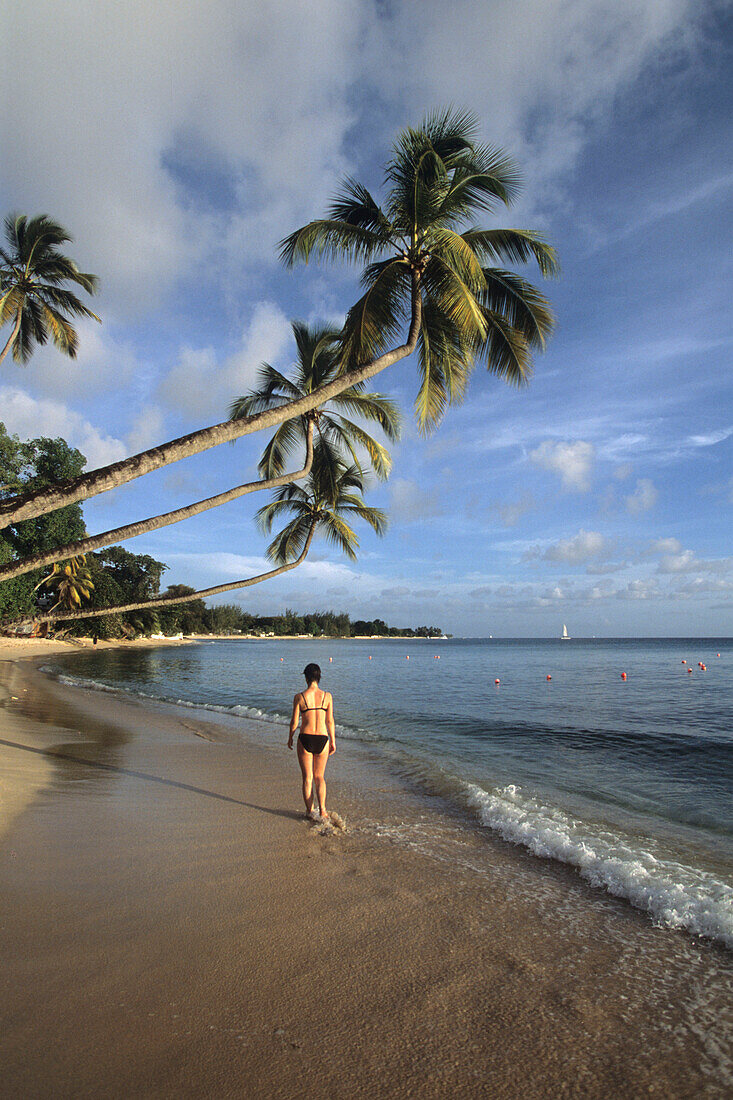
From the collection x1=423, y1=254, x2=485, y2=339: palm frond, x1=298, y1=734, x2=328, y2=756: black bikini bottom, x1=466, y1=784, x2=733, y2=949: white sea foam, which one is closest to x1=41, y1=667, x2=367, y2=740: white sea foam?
x1=466, y1=784, x2=733, y2=949: white sea foam

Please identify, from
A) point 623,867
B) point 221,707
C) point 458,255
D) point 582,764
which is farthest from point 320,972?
point 221,707

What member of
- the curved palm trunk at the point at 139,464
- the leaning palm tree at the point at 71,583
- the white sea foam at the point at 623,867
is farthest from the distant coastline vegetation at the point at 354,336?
the leaning palm tree at the point at 71,583

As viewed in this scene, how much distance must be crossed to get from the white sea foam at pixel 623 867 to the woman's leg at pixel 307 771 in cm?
210

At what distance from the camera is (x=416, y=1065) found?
2.43 metres

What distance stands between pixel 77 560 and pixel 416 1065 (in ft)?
141

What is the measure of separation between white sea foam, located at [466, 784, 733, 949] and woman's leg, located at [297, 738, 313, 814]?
210 cm

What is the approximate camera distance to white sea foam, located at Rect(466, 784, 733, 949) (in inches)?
162

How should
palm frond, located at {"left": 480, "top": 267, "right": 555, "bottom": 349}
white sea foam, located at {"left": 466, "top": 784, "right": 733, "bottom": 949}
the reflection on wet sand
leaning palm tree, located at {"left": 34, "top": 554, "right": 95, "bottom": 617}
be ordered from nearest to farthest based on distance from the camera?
1. white sea foam, located at {"left": 466, "top": 784, "right": 733, "bottom": 949}
2. the reflection on wet sand
3. palm frond, located at {"left": 480, "top": 267, "right": 555, "bottom": 349}
4. leaning palm tree, located at {"left": 34, "top": 554, "right": 95, "bottom": 617}

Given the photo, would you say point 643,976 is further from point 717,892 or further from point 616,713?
point 616,713

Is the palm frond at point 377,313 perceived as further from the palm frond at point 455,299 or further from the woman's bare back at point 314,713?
the woman's bare back at point 314,713

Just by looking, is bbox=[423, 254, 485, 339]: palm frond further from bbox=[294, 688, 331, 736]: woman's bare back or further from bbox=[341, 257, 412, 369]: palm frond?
bbox=[294, 688, 331, 736]: woman's bare back

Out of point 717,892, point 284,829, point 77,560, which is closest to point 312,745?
point 284,829

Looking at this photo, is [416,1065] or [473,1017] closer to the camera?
[416,1065]

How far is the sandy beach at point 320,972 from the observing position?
238 centimetres
